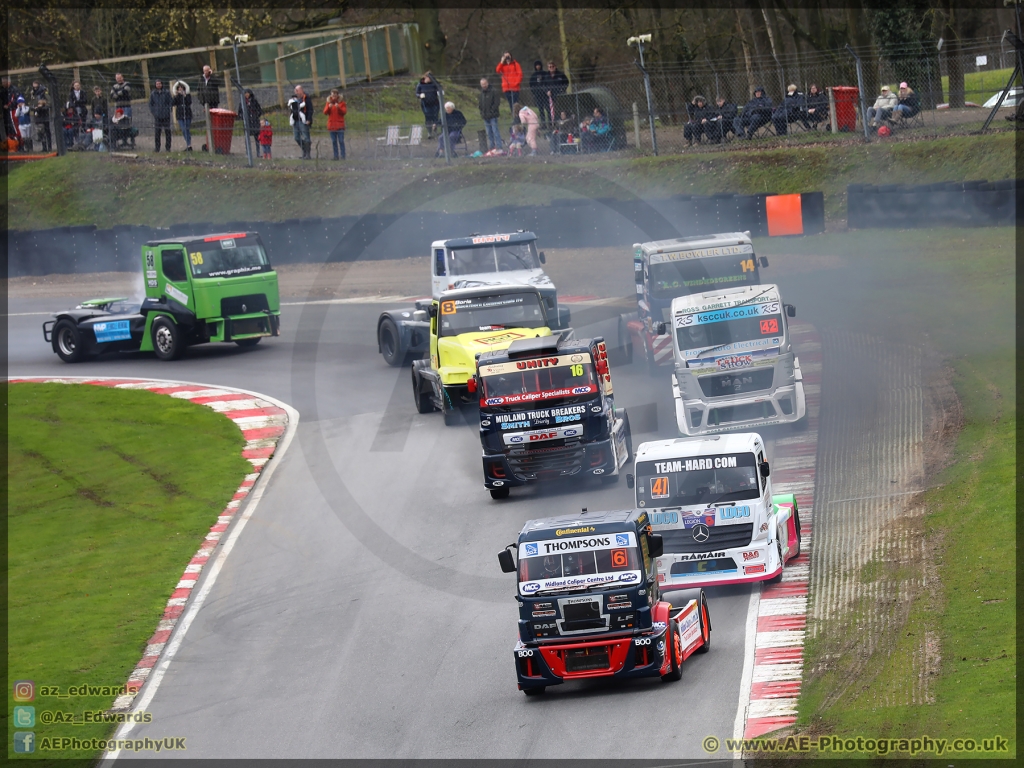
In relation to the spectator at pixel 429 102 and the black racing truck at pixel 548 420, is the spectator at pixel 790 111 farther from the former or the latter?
the black racing truck at pixel 548 420

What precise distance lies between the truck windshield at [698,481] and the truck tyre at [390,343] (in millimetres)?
11121

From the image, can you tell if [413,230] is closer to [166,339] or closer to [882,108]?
[166,339]

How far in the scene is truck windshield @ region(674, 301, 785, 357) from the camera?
63.2 feet

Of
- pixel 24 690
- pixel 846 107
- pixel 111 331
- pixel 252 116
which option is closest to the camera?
pixel 24 690

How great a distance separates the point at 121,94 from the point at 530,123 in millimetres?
13127

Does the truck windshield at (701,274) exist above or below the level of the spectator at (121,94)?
below

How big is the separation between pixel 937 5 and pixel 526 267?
126ft

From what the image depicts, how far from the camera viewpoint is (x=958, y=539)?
46.9 ft

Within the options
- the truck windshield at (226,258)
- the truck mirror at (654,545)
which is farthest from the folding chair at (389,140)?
the truck mirror at (654,545)

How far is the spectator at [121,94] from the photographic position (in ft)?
128

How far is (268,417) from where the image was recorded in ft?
74.9

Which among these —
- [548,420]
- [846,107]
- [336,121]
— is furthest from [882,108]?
[548,420]

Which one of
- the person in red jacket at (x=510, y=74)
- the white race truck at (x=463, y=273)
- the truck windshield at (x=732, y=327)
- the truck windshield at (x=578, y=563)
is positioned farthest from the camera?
the person in red jacket at (x=510, y=74)

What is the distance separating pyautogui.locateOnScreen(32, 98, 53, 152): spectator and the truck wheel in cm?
1517
